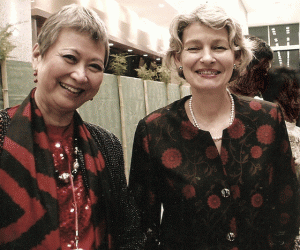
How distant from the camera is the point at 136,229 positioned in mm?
1597

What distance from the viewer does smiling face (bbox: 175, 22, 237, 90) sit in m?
1.56

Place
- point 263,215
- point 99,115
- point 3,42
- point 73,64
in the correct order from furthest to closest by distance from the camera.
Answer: point 99,115, point 3,42, point 263,215, point 73,64

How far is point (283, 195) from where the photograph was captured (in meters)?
1.64

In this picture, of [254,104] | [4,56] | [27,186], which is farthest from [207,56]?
[4,56]

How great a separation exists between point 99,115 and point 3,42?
78.6 inches

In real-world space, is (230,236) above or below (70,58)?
below

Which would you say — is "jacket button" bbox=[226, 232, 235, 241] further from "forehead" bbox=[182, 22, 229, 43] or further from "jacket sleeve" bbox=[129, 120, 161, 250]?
"forehead" bbox=[182, 22, 229, 43]

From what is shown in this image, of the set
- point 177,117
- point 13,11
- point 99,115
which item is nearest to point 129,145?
point 99,115

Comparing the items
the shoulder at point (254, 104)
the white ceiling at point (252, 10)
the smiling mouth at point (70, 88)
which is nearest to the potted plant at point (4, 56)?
the smiling mouth at point (70, 88)

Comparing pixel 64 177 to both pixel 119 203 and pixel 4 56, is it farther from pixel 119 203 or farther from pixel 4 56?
pixel 4 56

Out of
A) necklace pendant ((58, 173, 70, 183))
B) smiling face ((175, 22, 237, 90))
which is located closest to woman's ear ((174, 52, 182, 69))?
smiling face ((175, 22, 237, 90))

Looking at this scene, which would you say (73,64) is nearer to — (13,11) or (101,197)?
(101,197)

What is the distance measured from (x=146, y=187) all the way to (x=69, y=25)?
2.81 feet

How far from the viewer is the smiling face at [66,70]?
133 cm
